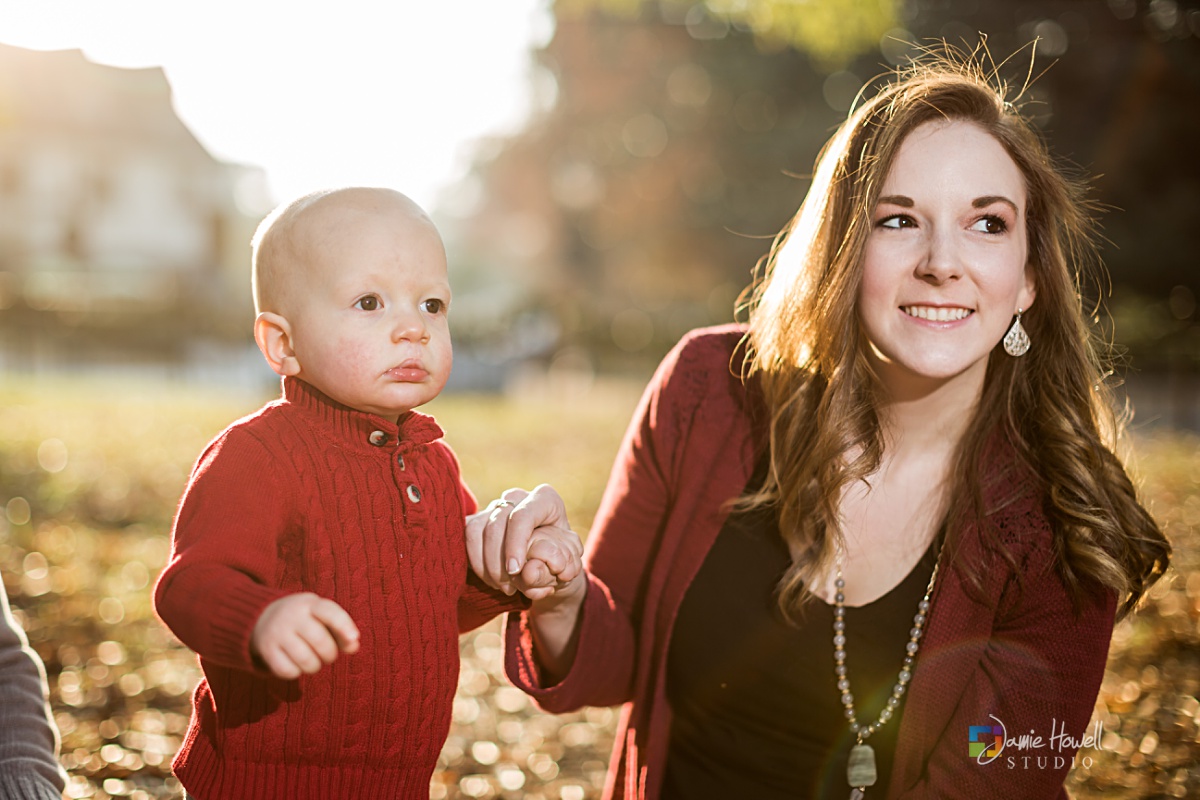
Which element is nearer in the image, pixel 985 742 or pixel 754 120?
pixel 985 742

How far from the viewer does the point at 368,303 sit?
175cm

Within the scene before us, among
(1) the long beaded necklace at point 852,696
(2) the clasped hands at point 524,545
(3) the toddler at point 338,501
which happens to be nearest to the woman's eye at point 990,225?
(1) the long beaded necklace at point 852,696

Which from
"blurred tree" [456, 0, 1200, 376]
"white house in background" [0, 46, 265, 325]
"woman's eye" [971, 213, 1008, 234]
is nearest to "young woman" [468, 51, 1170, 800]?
"woman's eye" [971, 213, 1008, 234]

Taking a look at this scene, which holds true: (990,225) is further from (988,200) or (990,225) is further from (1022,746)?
(1022,746)

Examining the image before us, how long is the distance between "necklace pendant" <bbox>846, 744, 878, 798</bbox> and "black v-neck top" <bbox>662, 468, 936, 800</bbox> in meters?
0.04

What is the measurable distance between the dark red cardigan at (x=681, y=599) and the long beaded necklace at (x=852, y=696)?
0.05 meters

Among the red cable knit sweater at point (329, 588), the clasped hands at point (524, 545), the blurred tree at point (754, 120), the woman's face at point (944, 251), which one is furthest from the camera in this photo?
the blurred tree at point (754, 120)

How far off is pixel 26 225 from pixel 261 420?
31393 mm

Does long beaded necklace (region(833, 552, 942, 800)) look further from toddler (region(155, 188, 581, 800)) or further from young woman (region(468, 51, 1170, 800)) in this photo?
toddler (region(155, 188, 581, 800))

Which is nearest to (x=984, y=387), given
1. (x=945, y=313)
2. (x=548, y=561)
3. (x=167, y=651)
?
(x=945, y=313)

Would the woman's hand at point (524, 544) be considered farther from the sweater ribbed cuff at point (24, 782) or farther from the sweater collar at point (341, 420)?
the sweater ribbed cuff at point (24, 782)

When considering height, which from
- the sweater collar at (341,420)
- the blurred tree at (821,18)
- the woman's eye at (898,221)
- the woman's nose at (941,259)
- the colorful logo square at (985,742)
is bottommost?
the colorful logo square at (985,742)

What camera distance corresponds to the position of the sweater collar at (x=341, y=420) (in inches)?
70.7

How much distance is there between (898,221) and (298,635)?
1.72 metres
